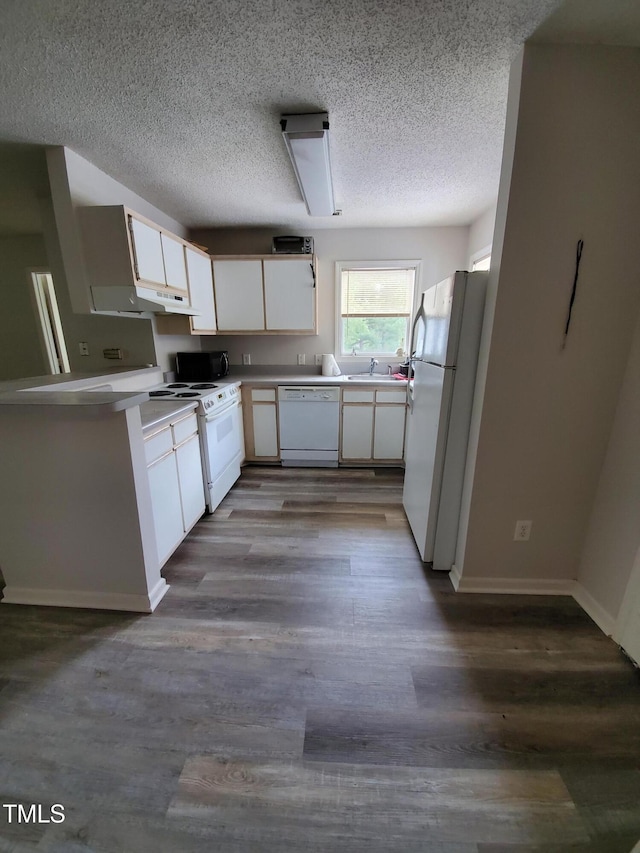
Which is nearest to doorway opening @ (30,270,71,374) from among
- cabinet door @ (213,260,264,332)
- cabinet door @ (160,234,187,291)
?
cabinet door @ (213,260,264,332)

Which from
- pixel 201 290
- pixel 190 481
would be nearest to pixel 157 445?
pixel 190 481

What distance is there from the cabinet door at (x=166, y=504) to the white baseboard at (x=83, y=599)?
0.23 metres

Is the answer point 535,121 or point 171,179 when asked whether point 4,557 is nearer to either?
point 171,179

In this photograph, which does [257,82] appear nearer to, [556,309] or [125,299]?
[125,299]

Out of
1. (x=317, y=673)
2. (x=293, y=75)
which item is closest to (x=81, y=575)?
(x=317, y=673)

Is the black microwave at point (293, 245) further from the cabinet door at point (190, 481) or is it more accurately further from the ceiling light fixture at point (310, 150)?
the cabinet door at point (190, 481)

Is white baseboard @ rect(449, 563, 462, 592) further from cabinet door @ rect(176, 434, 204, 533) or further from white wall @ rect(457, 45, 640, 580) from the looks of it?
cabinet door @ rect(176, 434, 204, 533)

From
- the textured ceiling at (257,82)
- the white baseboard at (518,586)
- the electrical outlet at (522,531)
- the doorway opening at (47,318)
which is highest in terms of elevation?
the textured ceiling at (257,82)

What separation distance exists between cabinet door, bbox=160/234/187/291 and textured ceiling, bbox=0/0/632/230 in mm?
413

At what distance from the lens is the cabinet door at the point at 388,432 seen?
3.32 meters

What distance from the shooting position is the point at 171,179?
2.41m

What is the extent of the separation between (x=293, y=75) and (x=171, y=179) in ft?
4.60

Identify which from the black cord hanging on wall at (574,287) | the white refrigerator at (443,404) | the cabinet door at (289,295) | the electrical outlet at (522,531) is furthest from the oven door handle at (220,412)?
the black cord hanging on wall at (574,287)

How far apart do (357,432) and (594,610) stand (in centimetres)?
221
